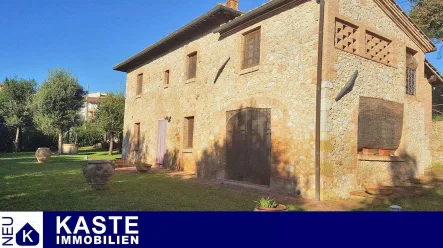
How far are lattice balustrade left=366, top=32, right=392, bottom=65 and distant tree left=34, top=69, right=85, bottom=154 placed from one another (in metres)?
23.4

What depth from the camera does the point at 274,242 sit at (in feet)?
12.0

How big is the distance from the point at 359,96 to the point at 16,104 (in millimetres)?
28848

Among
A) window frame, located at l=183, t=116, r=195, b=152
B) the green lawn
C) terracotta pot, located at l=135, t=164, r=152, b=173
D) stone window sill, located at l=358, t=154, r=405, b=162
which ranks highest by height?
window frame, located at l=183, t=116, r=195, b=152

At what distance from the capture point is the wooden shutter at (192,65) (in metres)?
13.2

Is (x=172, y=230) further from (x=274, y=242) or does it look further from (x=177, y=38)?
(x=177, y=38)

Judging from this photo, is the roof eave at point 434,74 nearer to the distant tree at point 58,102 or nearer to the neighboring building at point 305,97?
the neighboring building at point 305,97

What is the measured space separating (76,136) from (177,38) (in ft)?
78.8

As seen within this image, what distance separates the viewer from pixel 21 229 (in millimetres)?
3645

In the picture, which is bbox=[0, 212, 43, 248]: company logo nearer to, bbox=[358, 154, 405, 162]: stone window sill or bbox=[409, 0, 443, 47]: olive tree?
bbox=[358, 154, 405, 162]: stone window sill

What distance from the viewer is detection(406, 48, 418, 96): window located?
11.0 meters

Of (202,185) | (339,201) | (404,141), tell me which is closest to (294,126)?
(339,201)

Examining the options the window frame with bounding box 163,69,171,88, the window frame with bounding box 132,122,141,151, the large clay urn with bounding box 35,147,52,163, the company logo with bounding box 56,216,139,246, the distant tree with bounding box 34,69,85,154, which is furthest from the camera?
the distant tree with bounding box 34,69,85,154

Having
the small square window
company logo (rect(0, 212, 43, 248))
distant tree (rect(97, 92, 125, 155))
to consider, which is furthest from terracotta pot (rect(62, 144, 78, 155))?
company logo (rect(0, 212, 43, 248))

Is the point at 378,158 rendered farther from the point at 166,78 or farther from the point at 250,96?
the point at 166,78
